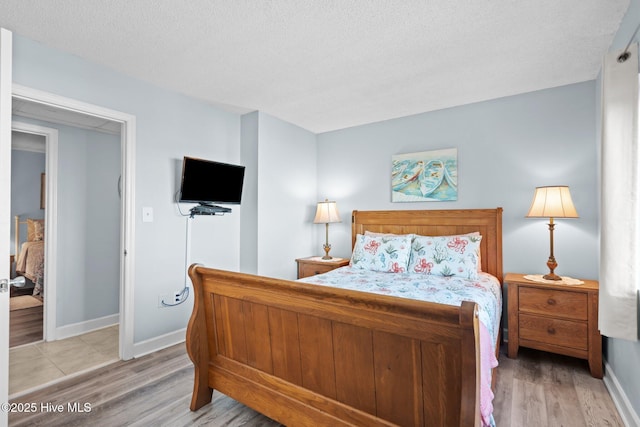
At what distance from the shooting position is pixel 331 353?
1.57 metres

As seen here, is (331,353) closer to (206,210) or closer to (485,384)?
(485,384)

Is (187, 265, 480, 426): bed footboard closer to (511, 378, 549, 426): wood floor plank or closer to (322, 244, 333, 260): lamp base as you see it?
(511, 378, 549, 426): wood floor plank

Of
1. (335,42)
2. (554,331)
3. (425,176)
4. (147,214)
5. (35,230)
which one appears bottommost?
(554,331)

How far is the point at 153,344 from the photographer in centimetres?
291

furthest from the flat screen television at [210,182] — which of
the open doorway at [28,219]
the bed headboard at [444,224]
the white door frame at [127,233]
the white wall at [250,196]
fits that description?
the open doorway at [28,219]

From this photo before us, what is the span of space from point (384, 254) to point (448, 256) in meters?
0.61

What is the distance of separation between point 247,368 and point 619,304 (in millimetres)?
2101

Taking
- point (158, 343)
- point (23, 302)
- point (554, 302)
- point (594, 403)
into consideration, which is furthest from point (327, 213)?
point (23, 302)

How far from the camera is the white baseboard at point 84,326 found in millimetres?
3279

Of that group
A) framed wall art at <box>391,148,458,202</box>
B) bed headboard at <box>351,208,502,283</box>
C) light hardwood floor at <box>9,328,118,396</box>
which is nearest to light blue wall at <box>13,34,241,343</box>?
light hardwood floor at <box>9,328,118,396</box>

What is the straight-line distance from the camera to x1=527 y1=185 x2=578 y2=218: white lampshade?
106 inches

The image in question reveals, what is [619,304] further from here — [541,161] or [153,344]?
[153,344]

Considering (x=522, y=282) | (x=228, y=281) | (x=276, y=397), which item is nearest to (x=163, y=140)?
(x=228, y=281)

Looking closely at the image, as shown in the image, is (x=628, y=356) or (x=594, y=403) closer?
(x=628, y=356)
